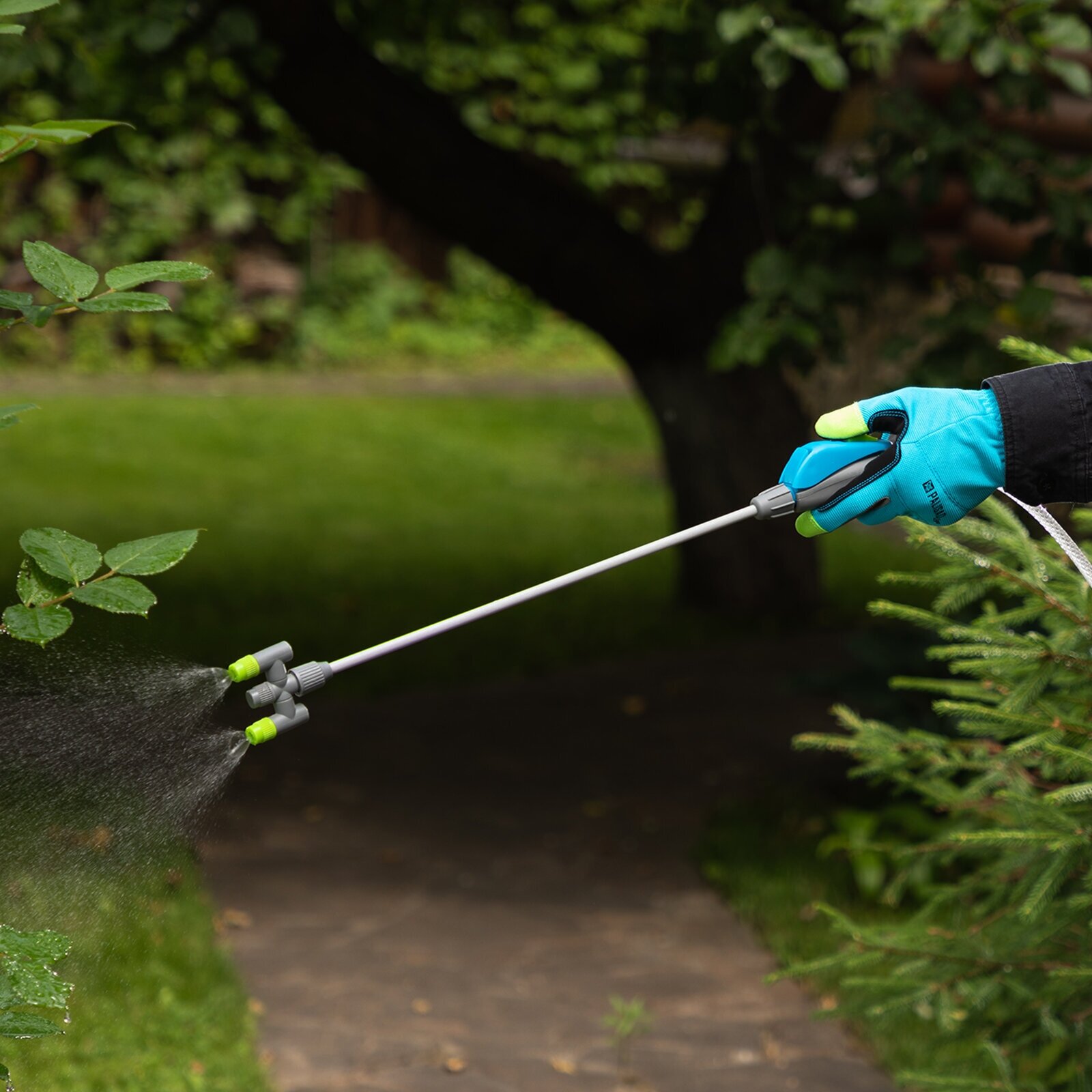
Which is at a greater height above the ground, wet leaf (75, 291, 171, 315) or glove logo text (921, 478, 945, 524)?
wet leaf (75, 291, 171, 315)

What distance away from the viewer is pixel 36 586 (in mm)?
1812

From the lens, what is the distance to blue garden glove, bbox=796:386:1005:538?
7.18ft

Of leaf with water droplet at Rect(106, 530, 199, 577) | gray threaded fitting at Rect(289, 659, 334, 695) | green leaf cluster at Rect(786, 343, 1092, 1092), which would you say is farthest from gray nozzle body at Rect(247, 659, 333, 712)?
green leaf cluster at Rect(786, 343, 1092, 1092)

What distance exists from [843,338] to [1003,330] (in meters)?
2.73

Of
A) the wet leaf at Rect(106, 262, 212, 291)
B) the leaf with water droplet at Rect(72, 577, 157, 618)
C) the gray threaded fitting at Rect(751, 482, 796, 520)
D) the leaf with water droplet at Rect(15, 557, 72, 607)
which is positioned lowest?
the leaf with water droplet at Rect(15, 557, 72, 607)

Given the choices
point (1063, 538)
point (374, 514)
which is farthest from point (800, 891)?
point (374, 514)

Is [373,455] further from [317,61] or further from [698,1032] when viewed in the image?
[698,1032]

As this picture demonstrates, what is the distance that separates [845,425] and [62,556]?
117 cm

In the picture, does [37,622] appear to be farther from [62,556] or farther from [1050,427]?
[1050,427]

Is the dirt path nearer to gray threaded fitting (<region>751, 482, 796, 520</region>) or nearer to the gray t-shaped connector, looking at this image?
the gray t-shaped connector

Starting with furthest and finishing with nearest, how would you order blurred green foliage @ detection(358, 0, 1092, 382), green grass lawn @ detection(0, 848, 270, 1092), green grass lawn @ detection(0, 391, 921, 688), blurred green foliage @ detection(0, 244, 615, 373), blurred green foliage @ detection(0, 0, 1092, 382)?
blurred green foliage @ detection(0, 244, 615, 373), green grass lawn @ detection(0, 391, 921, 688), blurred green foliage @ detection(0, 0, 1092, 382), blurred green foliage @ detection(358, 0, 1092, 382), green grass lawn @ detection(0, 848, 270, 1092)

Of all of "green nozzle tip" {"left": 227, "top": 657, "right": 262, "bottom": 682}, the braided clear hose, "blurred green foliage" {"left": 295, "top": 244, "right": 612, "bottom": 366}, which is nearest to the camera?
"green nozzle tip" {"left": 227, "top": 657, "right": 262, "bottom": 682}

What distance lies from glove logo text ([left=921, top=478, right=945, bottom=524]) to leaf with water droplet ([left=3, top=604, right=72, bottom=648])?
1.27 m

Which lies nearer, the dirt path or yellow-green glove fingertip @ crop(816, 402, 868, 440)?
yellow-green glove fingertip @ crop(816, 402, 868, 440)
